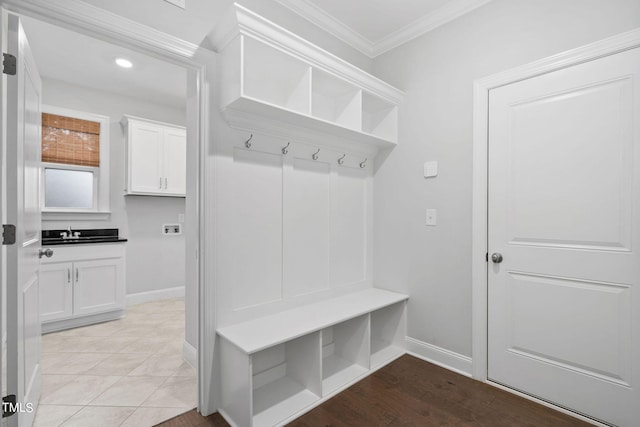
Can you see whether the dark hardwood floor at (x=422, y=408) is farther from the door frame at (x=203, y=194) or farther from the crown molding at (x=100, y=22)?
the crown molding at (x=100, y=22)

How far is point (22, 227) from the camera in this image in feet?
4.73

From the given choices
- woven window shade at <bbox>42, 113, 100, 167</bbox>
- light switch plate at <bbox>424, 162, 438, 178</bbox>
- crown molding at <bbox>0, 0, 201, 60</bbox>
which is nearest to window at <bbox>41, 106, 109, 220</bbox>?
woven window shade at <bbox>42, 113, 100, 167</bbox>

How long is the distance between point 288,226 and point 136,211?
2.94 meters

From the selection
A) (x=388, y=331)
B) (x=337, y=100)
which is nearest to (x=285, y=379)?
(x=388, y=331)

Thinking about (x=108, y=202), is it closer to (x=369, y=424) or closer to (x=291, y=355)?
(x=291, y=355)

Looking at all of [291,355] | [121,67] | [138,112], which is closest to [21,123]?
[291,355]

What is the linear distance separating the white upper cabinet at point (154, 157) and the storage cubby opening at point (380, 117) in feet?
9.10

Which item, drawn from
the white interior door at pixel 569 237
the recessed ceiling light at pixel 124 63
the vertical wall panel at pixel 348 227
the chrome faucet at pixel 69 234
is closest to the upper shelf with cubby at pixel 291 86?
the vertical wall panel at pixel 348 227

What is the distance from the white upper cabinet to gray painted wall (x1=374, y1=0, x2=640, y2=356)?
289 cm

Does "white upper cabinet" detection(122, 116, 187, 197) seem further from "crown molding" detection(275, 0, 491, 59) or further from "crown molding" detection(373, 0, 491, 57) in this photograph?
"crown molding" detection(373, 0, 491, 57)

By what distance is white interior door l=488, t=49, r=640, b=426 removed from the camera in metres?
1.63

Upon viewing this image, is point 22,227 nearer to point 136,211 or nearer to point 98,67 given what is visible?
point 98,67

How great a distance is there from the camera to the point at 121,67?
322 cm

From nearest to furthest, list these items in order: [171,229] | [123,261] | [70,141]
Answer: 1. [123,261]
2. [70,141]
3. [171,229]
